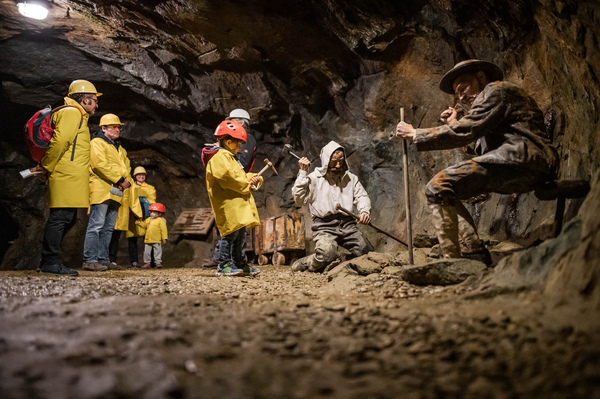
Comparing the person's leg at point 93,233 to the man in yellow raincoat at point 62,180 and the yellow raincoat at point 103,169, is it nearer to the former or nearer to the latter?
the yellow raincoat at point 103,169

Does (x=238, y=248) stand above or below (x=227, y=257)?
above

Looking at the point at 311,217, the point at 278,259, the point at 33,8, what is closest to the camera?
the point at 311,217

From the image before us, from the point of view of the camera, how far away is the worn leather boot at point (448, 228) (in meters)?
2.75

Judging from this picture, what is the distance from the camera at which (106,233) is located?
516 centimetres

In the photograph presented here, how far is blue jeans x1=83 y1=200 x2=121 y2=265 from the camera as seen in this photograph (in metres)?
4.72

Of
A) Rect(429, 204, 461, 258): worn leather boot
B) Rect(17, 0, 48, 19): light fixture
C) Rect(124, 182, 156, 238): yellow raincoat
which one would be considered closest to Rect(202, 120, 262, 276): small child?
Rect(429, 204, 461, 258): worn leather boot

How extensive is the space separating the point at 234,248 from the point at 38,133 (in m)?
2.23

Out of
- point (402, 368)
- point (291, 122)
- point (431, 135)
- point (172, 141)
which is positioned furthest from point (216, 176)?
point (172, 141)

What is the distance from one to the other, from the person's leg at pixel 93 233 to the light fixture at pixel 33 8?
11.8 feet

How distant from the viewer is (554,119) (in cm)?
341

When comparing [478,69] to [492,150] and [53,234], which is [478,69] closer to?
[492,150]

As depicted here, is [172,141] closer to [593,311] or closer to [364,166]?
[364,166]

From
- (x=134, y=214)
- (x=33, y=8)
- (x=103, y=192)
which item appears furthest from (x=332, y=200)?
(x=33, y=8)

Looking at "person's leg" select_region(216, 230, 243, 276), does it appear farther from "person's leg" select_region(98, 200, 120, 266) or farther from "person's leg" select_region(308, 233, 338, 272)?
"person's leg" select_region(98, 200, 120, 266)
